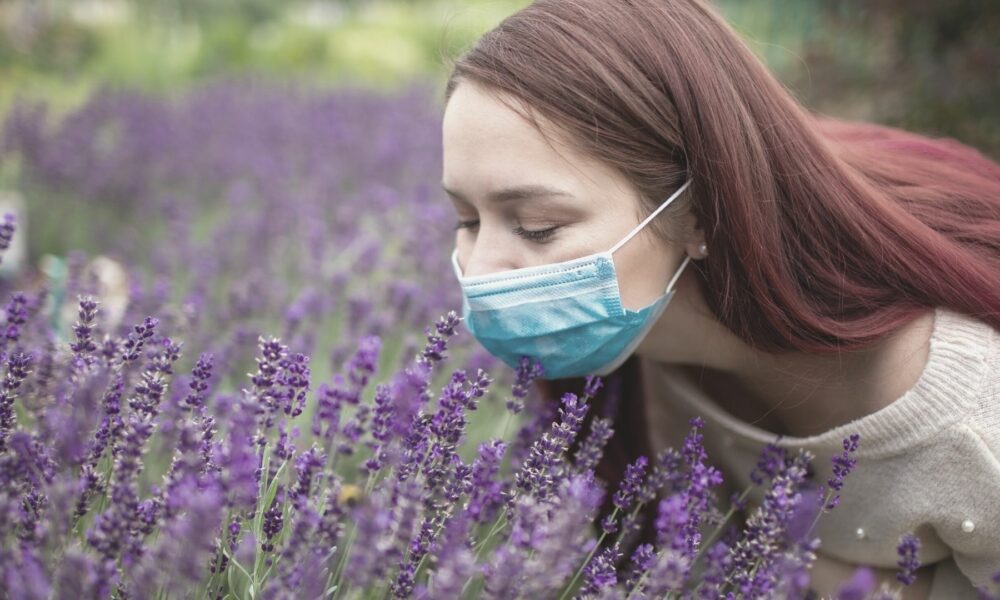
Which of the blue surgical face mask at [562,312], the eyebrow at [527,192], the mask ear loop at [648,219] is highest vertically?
the eyebrow at [527,192]

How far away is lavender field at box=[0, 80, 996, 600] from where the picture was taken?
132 cm

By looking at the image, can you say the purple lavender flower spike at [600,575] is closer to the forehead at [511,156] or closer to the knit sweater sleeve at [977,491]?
the forehead at [511,156]

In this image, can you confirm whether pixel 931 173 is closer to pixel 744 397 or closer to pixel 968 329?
pixel 968 329

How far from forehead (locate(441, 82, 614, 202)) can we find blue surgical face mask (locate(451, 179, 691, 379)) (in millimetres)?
172

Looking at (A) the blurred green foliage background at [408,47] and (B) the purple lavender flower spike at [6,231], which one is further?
(A) the blurred green foliage background at [408,47]

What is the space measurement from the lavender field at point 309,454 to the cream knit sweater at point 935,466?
0.17 meters

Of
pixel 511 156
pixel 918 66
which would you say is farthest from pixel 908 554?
pixel 918 66

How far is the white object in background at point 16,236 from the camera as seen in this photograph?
3438mm

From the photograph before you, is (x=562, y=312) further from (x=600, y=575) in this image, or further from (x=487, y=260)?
(x=600, y=575)

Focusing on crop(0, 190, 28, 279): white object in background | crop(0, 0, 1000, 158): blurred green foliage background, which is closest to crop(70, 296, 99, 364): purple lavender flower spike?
crop(0, 0, 1000, 158): blurred green foliage background

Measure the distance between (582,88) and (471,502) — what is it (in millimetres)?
891

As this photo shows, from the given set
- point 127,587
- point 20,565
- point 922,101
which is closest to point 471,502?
point 127,587

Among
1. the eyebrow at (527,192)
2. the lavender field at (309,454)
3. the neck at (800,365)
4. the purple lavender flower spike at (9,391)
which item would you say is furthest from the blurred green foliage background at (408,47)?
the purple lavender flower spike at (9,391)

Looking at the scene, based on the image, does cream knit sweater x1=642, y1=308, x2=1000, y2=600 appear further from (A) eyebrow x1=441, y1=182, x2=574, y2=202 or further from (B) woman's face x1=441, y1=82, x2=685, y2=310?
(A) eyebrow x1=441, y1=182, x2=574, y2=202
